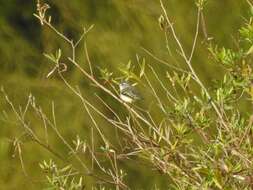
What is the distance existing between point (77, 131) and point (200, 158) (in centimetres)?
253

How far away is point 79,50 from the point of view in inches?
196

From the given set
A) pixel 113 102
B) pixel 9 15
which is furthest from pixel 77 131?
pixel 9 15

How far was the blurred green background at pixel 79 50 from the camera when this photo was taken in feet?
14.6

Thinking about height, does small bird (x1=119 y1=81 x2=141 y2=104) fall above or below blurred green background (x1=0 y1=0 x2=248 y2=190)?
above

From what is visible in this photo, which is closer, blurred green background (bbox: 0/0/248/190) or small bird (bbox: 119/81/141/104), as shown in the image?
small bird (bbox: 119/81/141/104)

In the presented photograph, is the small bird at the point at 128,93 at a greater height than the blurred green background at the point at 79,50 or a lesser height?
greater

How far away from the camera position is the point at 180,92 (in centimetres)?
426

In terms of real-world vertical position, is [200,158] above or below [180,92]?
above

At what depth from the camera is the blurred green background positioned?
4438 millimetres

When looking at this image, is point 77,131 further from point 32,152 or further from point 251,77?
point 251,77

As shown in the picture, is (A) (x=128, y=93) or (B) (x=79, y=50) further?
(B) (x=79, y=50)

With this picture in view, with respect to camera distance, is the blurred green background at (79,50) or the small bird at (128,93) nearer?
the small bird at (128,93)

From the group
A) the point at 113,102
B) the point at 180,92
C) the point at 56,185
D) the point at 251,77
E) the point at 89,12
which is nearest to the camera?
the point at 251,77

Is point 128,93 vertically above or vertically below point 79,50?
above
